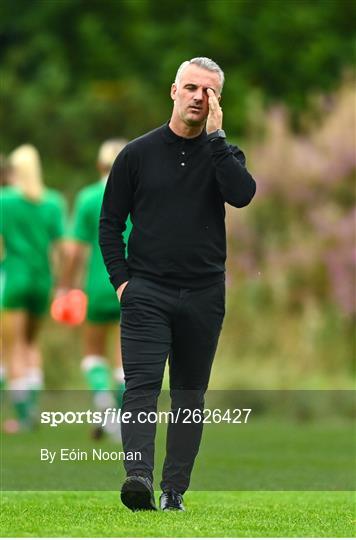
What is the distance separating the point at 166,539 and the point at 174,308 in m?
1.51

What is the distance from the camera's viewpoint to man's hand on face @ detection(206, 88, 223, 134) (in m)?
7.20

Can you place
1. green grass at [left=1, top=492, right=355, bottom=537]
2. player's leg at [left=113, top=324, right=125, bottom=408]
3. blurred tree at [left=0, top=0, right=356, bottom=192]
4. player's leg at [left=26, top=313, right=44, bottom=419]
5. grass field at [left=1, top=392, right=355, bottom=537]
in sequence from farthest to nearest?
blurred tree at [left=0, top=0, right=356, bottom=192]
player's leg at [left=26, top=313, right=44, bottom=419]
player's leg at [left=113, top=324, right=125, bottom=408]
grass field at [left=1, top=392, right=355, bottom=537]
green grass at [left=1, top=492, right=355, bottom=537]

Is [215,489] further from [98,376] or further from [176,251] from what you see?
[98,376]

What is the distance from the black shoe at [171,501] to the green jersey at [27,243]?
632cm

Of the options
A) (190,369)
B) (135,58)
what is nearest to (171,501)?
(190,369)

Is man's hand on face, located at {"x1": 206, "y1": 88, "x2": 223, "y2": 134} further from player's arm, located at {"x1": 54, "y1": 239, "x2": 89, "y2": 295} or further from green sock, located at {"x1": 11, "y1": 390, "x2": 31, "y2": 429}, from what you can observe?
green sock, located at {"x1": 11, "y1": 390, "x2": 31, "y2": 429}

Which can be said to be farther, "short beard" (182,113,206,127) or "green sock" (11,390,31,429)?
"green sock" (11,390,31,429)

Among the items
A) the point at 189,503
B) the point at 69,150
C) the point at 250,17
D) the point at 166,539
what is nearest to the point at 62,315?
the point at 189,503

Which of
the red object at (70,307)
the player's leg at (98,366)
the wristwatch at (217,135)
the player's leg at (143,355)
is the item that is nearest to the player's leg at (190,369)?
the player's leg at (143,355)

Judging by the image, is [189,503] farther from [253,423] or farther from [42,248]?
[253,423]

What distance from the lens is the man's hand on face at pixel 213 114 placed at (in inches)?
283

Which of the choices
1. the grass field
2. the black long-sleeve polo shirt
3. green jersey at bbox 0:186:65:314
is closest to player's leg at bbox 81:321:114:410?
the grass field

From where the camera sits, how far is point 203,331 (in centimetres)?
745

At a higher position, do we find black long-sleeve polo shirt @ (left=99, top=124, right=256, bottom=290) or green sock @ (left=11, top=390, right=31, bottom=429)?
black long-sleeve polo shirt @ (left=99, top=124, right=256, bottom=290)
